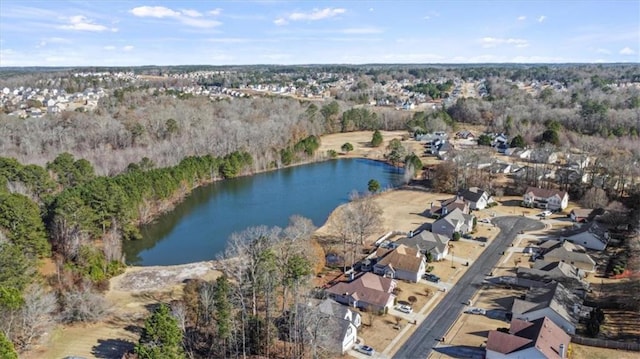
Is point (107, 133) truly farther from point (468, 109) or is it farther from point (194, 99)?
point (468, 109)

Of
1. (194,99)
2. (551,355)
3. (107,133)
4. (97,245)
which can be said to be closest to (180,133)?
(107,133)

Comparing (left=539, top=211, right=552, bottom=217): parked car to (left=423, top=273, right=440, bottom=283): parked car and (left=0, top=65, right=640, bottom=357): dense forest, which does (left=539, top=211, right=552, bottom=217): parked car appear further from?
(left=423, top=273, right=440, bottom=283): parked car

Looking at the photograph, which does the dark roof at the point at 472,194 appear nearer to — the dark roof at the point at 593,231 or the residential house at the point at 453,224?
the residential house at the point at 453,224

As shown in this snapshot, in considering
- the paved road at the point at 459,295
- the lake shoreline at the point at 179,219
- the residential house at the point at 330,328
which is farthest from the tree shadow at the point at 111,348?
the paved road at the point at 459,295

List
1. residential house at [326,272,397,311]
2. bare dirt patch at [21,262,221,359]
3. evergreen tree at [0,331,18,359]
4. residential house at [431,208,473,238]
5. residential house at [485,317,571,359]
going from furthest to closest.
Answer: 1. residential house at [431,208,473,238]
2. residential house at [326,272,397,311]
3. bare dirt patch at [21,262,221,359]
4. residential house at [485,317,571,359]
5. evergreen tree at [0,331,18,359]

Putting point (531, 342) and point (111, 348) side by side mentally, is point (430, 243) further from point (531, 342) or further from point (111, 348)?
point (111, 348)

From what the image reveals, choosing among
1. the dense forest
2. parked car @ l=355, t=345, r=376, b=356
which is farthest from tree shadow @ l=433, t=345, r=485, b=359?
the dense forest

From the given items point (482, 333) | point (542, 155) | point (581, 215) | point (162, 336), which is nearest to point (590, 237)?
Result: point (581, 215)
